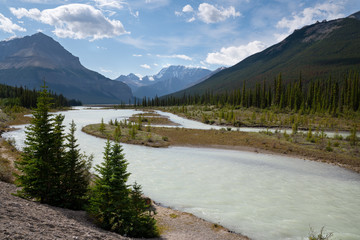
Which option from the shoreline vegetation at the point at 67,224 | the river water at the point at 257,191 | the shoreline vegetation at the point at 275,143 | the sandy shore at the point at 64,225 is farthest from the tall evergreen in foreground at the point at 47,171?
the shoreline vegetation at the point at 275,143

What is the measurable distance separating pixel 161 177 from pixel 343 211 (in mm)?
12249

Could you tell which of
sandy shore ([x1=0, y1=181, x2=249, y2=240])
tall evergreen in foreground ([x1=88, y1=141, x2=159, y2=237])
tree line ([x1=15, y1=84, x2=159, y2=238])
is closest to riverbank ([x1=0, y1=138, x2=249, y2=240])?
sandy shore ([x1=0, y1=181, x2=249, y2=240])

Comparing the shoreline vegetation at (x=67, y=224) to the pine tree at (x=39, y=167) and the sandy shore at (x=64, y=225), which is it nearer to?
the sandy shore at (x=64, y=225)

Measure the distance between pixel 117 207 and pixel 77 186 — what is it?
10.6ft

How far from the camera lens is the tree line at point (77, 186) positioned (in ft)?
26.6

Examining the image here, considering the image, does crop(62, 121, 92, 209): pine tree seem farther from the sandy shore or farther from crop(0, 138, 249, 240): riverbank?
crop(0, 138, 249, 240): riverbank

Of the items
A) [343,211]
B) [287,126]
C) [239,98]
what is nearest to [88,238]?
[343,211]

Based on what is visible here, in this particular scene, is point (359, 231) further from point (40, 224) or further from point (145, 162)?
point (145, 162)

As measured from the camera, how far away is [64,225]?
6996mm

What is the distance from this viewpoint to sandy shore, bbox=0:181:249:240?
592 centimetres

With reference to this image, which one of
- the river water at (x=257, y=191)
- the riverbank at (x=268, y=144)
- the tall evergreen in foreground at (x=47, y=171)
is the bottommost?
the river water at (x=257, y=191)

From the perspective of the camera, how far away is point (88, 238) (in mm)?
6445

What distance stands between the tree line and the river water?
4.51 metres

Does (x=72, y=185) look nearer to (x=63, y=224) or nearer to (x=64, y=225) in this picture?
(x=63, y=224)
